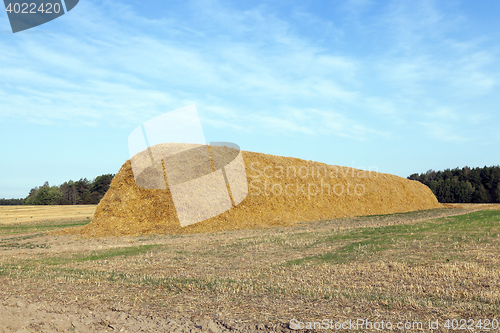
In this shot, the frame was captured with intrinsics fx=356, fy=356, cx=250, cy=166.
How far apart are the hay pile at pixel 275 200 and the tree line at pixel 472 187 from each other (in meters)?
28.9

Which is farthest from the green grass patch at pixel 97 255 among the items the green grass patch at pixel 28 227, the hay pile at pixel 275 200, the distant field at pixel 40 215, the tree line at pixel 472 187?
the tree line at pixel 472 187

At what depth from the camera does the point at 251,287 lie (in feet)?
27.2

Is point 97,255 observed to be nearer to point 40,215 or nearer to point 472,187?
point 40,215

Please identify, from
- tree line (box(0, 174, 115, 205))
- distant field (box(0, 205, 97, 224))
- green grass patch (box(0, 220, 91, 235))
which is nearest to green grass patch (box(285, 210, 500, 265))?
green grass patch (box(0, 220, 91, 235))

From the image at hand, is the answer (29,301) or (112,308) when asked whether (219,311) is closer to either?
(112,308)

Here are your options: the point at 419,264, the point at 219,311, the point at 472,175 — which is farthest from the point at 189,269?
the point at 472,175

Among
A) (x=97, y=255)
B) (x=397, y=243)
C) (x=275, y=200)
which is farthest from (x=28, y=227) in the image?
(x=397, y=243)

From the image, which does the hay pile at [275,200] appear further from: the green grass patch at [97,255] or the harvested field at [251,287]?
the harvested field at [251,287]

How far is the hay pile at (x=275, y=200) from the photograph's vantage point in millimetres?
26641

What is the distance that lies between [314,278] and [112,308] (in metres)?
4.88

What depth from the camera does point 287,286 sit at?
8.38 meters

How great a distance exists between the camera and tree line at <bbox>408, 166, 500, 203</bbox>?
76.2 meters

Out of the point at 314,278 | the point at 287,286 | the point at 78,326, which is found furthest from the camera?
the point at 314,278

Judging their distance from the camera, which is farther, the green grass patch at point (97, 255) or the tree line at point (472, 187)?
A: the tree line at point (472, 187)
